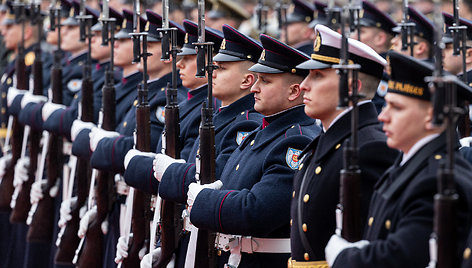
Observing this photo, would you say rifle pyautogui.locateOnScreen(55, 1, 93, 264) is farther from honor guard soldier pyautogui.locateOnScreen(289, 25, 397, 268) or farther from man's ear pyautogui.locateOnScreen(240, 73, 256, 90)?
honor guard soldier pyautogui.locateOnScreen(289, 25, 397, 268)

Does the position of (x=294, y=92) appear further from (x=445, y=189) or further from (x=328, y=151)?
(x=445, y=189)

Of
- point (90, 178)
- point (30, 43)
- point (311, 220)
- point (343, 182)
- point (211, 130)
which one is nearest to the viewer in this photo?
point (343, 182)

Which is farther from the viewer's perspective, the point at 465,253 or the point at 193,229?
the point at 193,229

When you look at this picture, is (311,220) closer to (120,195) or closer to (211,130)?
(211,130)

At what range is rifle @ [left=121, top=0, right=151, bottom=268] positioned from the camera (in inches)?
253

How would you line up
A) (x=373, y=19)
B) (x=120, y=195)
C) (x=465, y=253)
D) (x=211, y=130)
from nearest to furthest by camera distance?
1. (x=465, y=253)
2. (x=211, y=130)
3. (x=120, y=195)
4. (x=373, y=19)

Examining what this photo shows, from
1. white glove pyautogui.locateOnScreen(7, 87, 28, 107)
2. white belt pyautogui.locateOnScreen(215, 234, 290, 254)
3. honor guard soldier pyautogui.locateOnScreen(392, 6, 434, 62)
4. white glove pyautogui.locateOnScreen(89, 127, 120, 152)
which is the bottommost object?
white belt pyautogui.locateOnScreen(215, 234, 290, 254)

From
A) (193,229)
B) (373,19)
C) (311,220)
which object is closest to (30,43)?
(373,19)

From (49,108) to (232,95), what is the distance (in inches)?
136

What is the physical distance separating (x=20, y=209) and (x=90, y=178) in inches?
62.2

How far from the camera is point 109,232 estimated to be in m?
7.34

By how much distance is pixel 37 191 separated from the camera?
877 centimetres

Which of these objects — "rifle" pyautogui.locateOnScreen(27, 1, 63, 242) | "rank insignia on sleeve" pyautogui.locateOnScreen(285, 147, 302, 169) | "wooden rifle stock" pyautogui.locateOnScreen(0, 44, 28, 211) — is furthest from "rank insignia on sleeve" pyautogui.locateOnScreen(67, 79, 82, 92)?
Answer: "rank insignia on sleeve" pyautogui.locateOnScreen(285, 147, 302, 169)

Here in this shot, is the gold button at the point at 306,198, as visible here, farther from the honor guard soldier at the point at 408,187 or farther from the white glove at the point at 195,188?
the white glove at the point at 195,188
